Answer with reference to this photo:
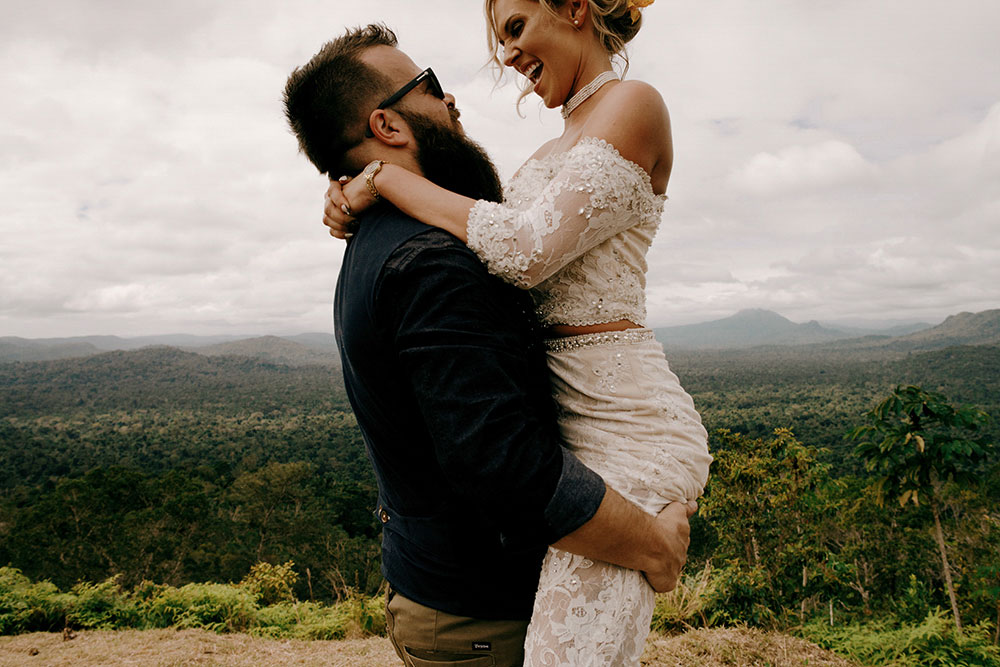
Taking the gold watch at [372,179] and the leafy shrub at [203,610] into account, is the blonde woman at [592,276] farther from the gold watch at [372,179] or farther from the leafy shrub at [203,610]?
the leafy shrub at [203,610]

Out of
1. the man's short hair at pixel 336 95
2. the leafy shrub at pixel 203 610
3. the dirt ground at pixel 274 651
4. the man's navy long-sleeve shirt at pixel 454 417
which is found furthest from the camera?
the leafy shrub at pixel 203 610

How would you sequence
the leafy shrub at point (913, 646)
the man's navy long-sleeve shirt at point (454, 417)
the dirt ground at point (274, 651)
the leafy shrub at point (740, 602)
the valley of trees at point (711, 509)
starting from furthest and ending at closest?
the valley of trees at point (711, 509) → the leafy shrub at point (740, 602) → the leafy shrub at point (913, 646) → the dirt ground at point (274, 651) → the man's navy long-sleeve shirt at point (454, 417)

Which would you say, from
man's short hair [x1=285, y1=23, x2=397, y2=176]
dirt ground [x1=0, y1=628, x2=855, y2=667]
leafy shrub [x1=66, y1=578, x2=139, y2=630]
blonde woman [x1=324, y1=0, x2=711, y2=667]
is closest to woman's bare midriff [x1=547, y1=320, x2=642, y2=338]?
blonde woman [x1=324, y1=0, x2=711, y2=667]

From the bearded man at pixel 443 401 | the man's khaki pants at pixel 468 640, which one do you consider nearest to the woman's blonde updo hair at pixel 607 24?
the bearded man at pixel 443 401

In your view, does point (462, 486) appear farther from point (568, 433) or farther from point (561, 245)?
point (561, 245)

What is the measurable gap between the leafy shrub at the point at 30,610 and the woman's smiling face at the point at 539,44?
8.08 metres

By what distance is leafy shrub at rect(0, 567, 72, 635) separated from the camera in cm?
625

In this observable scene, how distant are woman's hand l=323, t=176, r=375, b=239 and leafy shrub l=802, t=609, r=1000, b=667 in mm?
5341

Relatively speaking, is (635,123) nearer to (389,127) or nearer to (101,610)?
(389,127)

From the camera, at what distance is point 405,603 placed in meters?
Answer: 1.31

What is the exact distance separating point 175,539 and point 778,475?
22.0 meters

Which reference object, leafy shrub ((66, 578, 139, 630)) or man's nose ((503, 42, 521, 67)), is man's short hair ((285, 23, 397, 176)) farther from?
leafy shrub ((66, 578, 139, 630))

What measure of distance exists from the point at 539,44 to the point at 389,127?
476 millimetres

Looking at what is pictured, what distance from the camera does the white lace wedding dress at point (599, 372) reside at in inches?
43.8
